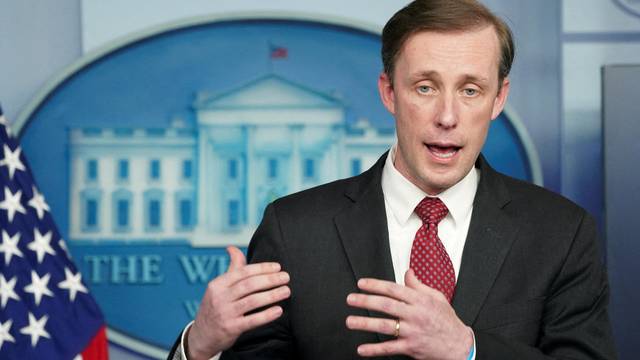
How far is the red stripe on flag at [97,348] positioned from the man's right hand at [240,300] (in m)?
1.31

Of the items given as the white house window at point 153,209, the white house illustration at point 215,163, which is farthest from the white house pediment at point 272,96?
the white house window at point 153,209

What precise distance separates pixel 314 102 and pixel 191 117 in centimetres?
39

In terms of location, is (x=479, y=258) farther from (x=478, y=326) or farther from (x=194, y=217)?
(x=194, y=217)

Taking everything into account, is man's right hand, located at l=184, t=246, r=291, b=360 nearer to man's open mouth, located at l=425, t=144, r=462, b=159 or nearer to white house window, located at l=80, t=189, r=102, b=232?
man's open mouth, located at l=425, t=144, r=462, b=159

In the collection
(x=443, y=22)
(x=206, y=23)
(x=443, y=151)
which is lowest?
(x=443, y=151)

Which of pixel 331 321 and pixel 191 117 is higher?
pixel 191 117

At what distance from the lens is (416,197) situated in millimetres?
1518

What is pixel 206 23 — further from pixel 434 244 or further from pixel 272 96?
pixel 434 244

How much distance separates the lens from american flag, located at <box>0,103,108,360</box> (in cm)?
242

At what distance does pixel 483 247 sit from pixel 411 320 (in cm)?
29

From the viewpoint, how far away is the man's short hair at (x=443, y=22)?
57.3 inches

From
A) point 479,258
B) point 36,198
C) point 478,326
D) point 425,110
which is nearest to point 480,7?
point 425,110

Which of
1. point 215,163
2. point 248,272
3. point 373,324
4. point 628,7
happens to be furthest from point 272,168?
point 373,324

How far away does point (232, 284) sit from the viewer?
1.32 meters
